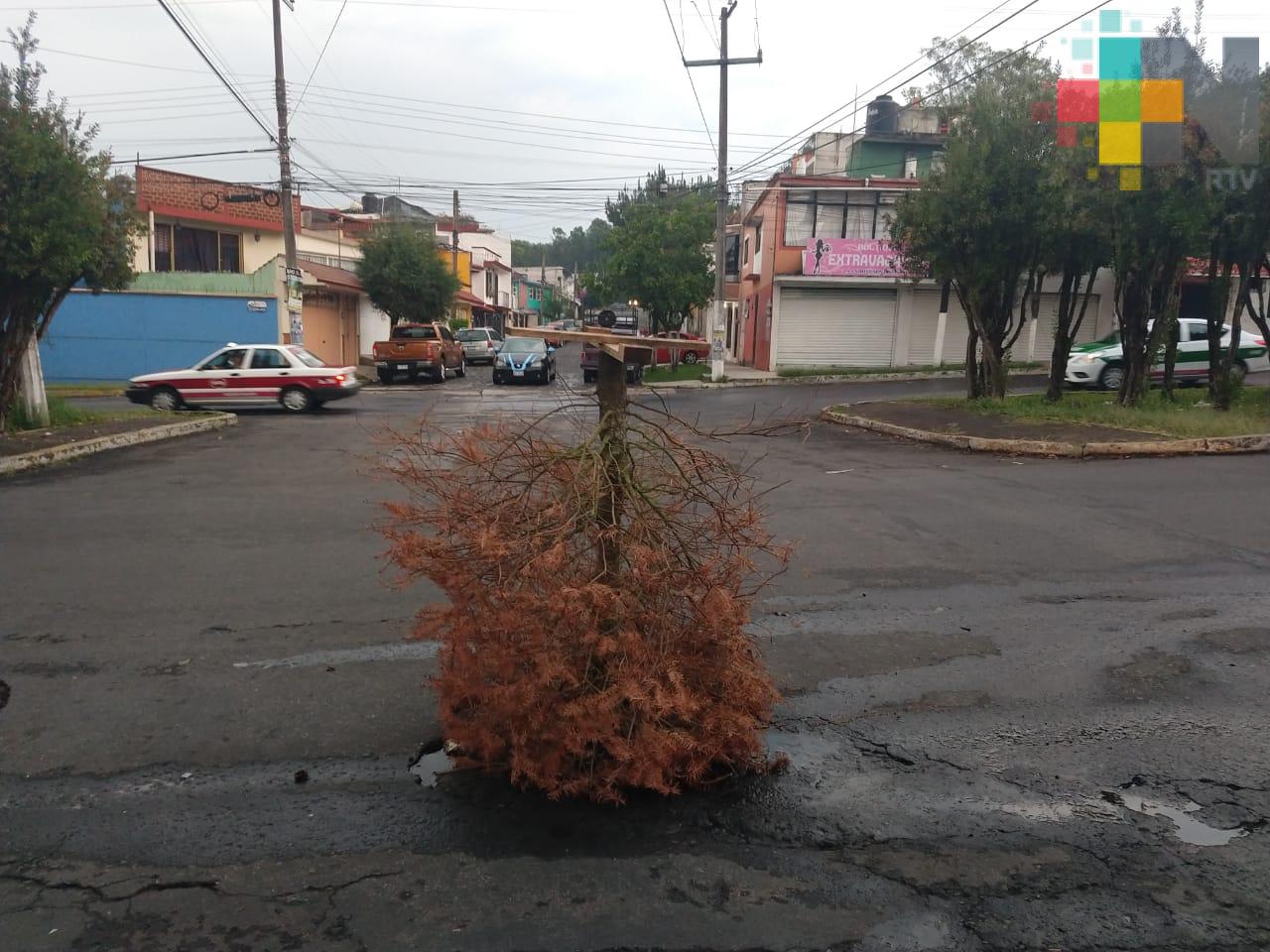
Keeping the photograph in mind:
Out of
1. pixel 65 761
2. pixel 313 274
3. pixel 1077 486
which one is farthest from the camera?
pixel 313 274

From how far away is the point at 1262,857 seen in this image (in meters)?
3.44

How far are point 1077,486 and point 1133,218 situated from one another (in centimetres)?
625

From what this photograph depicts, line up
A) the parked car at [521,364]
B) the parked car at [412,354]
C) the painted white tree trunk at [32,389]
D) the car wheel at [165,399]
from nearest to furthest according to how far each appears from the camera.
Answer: the painted white tree trunk at [32,389] → the car wheel at [165,399] → the parked car at [521,364] → the parked car at [412,354]

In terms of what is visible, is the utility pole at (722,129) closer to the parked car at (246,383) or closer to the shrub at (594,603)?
the parked car at (246,383)

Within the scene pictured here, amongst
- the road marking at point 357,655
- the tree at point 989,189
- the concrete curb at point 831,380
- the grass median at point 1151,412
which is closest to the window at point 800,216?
the concrete curb at point 831,380

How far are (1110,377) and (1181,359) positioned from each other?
4.72ft

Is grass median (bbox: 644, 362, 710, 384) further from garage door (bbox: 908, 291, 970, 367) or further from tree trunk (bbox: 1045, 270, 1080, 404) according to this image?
tree trunk (bbox: 1045, 270, 1080, 404)

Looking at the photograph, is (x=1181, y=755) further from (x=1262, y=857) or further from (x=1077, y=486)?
(x=1077, y=486)

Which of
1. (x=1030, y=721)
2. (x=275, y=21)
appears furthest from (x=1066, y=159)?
(x=275, y=21)

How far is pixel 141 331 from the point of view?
29781 mm

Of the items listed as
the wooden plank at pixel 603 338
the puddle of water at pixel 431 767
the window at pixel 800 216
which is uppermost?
the window at pixel 800 216

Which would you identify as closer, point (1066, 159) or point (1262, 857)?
point (1262, 857)

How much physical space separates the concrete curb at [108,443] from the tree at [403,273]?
73.1 feet

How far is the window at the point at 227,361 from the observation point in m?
20.9
